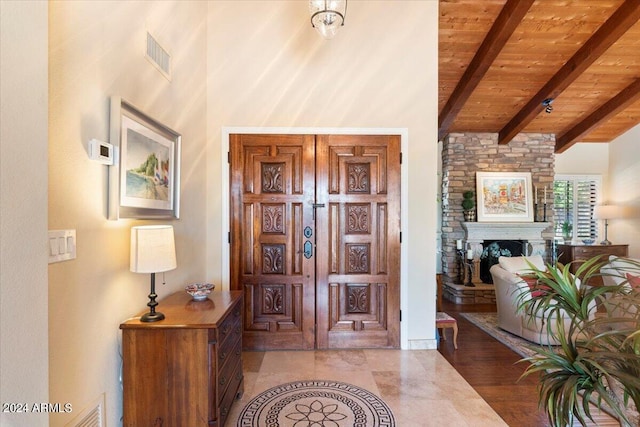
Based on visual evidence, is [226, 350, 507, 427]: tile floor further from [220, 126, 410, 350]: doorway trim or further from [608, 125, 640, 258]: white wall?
[608, 125, 640, 258]: white wall

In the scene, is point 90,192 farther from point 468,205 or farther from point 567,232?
point 567,232

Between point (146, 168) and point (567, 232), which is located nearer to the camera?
point (146, 168)

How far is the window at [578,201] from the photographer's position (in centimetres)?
690

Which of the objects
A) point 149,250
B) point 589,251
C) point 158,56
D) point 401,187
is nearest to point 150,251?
point 149,250

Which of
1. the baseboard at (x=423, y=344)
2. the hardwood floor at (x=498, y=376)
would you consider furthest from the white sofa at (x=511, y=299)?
the baseboard at (x=423, y=344)

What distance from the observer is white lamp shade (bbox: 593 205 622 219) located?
6.46 metres

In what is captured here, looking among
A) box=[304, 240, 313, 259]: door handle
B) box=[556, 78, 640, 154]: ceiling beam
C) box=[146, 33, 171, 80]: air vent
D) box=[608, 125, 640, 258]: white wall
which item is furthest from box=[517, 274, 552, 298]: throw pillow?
box=[608, 125, 640, 258]: white wall

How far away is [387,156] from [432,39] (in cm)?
132

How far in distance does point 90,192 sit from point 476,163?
6380 millimetres

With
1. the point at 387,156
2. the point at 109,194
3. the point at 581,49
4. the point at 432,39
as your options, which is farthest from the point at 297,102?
the point at 581,49

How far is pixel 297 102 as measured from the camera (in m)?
3.43

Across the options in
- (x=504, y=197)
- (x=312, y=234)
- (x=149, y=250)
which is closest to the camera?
(x=149, y=250)

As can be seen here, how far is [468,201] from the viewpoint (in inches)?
239

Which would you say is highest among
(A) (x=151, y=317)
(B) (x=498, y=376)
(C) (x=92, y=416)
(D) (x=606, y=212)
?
(D) (x=606, y=212)
